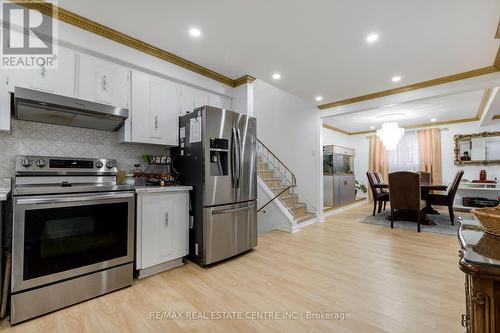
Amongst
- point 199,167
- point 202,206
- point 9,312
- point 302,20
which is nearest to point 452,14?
point 302,20

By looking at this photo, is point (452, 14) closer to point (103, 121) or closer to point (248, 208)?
point (248, 208)

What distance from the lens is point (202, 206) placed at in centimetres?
251

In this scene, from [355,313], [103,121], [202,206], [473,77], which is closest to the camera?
[355,313]

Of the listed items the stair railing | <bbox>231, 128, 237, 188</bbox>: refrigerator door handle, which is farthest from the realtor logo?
the stair railing

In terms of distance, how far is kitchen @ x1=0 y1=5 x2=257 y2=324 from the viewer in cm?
170

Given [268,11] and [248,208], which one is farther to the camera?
[248,208]

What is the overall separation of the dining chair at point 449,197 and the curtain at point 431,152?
2209 millimetres

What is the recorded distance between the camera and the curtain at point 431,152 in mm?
6617

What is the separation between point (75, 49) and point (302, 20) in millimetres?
2309

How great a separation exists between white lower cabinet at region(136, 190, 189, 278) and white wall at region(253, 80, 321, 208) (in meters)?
2.91

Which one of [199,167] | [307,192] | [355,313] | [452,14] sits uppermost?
[452,14]

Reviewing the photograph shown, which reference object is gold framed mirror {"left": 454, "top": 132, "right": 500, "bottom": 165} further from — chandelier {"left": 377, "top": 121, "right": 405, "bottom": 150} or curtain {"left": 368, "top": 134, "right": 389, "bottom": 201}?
chandelier {"left": 377, "top": 121, "right": 405, "bottom": 150}

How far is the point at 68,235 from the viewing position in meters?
1.81

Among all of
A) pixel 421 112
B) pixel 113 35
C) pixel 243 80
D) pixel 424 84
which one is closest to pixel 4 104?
pixel 113 35
